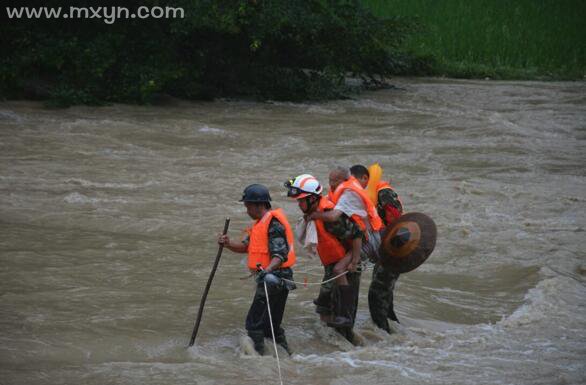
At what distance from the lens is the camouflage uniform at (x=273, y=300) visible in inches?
279

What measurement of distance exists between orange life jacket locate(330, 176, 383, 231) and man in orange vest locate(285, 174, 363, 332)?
0.25 feet

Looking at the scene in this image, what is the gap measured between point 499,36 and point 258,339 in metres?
25.7

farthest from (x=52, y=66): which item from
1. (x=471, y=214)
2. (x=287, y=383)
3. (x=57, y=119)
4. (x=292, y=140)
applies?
(x=287, y=383)

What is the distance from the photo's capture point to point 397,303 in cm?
918

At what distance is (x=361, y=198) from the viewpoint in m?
7.49

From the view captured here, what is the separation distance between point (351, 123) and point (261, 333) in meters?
12.2

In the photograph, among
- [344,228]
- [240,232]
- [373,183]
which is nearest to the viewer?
[344,228]

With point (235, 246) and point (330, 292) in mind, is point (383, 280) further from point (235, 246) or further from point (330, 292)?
point (235, 246)

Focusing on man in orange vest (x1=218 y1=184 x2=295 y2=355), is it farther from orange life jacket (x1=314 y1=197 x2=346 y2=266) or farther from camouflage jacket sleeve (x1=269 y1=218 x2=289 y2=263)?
orange life jacket (x1=314 y1=197 x2=346 y2=266)

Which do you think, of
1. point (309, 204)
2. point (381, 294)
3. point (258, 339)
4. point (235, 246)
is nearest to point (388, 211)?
point (381, 294)

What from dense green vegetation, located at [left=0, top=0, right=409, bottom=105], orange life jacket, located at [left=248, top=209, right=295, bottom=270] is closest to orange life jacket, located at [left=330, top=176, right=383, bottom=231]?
orange life jacket, located at [left=248, top=209, right=295, bottom=270]

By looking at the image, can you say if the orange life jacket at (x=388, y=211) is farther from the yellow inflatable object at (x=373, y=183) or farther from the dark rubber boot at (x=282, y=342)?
the dark rubber boot at (x=282, y=342)

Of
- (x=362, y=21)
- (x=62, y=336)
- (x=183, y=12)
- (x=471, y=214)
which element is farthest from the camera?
(x=362, y=21)

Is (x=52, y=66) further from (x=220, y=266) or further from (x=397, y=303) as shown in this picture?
(x=397, y=303)
